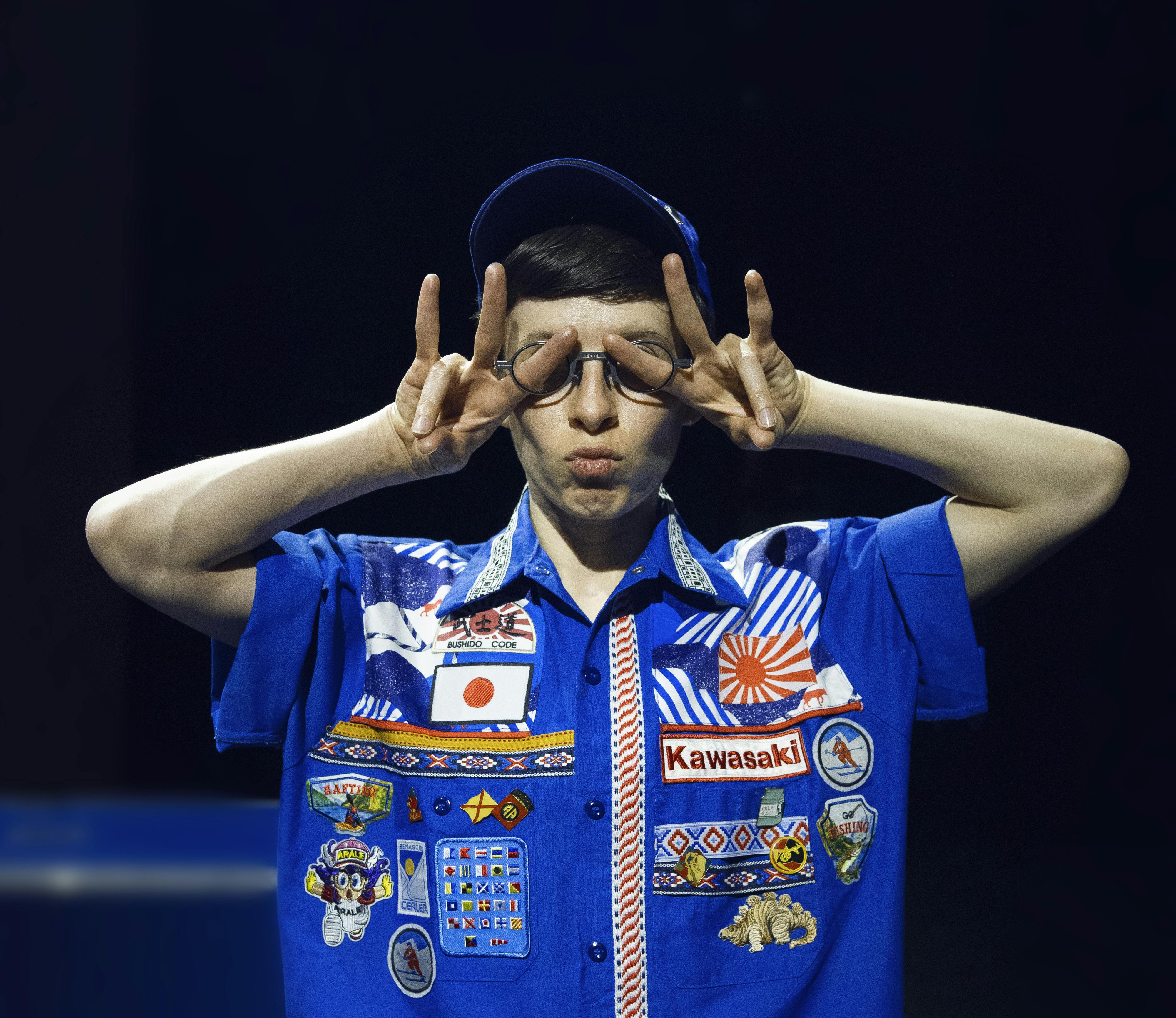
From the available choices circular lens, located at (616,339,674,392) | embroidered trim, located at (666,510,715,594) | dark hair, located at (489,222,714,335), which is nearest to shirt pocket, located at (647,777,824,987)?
embroidered trim, located at (666,510,715,594)

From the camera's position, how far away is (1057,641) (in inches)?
86.0

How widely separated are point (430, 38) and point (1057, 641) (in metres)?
1.84

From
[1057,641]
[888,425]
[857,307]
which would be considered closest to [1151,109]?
[857,307]

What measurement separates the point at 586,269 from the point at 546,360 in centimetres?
13

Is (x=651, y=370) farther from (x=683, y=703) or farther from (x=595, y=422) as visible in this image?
(x=683, y=703)

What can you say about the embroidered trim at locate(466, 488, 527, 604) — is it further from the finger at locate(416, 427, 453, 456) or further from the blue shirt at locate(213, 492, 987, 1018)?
the finger at locate(416, 427, 453, 456)

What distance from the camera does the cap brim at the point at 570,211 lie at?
1136mm

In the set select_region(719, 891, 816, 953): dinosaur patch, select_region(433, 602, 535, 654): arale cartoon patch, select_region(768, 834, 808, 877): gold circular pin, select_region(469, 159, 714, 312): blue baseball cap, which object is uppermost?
select_region(469, 159, 714, 312): blue baseball cap

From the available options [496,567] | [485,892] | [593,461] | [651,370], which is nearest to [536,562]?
[496,567]

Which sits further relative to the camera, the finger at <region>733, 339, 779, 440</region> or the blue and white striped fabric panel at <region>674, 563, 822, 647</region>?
the blue and white striped fabric panel at <region>674, 563, 822, 647</region>

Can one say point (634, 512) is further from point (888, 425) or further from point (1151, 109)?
point (1151, 109)

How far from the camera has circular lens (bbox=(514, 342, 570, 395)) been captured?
42.1 inches

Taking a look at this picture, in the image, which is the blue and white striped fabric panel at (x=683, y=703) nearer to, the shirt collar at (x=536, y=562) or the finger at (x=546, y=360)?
the shirt collar at (x=536, y=562)

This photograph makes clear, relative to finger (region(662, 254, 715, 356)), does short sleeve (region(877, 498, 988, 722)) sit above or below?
below
